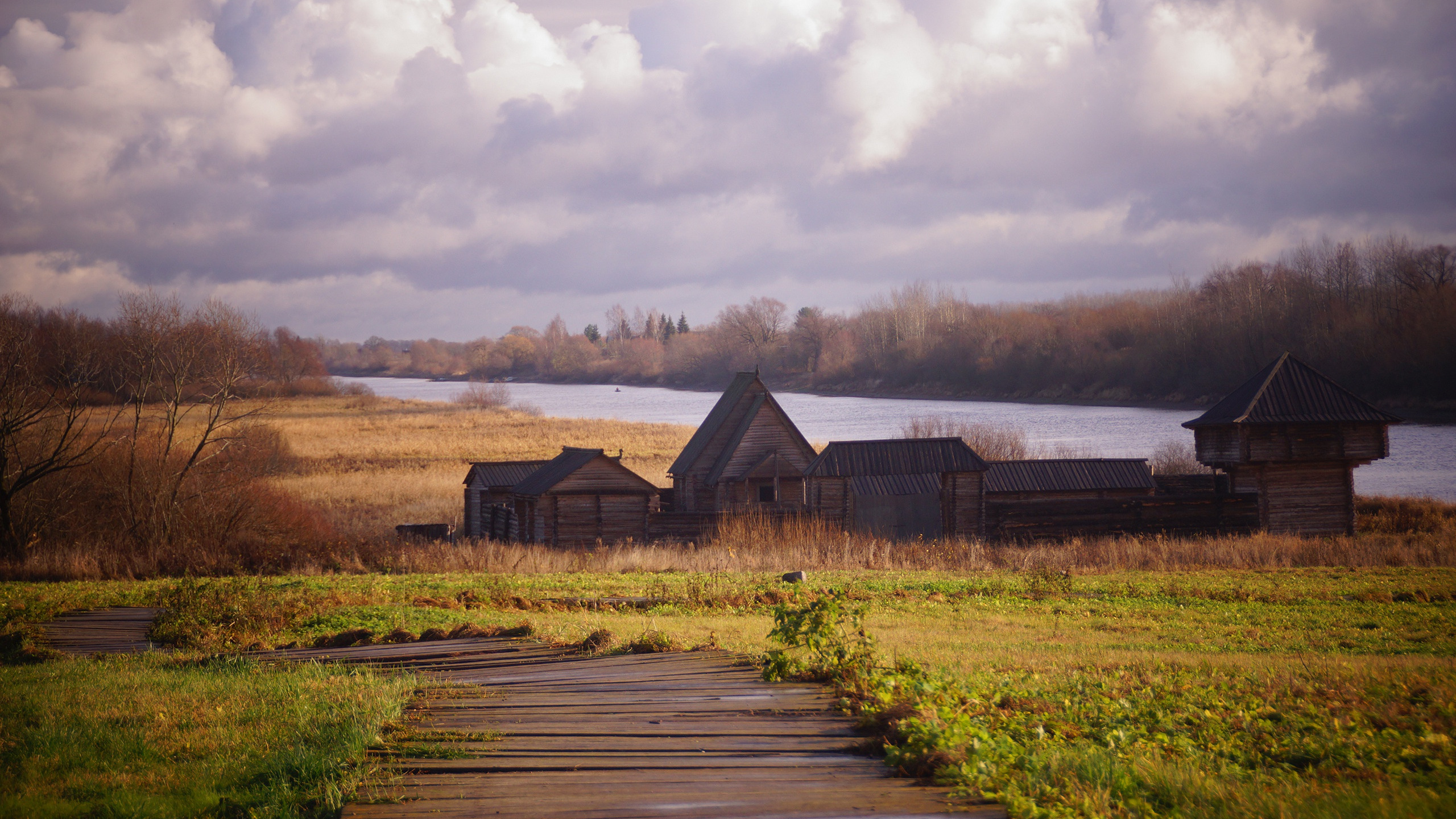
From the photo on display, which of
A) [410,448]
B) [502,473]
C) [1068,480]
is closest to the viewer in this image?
[1068,480]

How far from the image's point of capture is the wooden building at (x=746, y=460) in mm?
35875

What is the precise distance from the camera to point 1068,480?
34.0 meters

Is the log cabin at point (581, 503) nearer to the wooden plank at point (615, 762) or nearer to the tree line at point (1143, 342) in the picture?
the wooden plank at point (615, 762)

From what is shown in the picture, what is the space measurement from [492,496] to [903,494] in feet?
48.7

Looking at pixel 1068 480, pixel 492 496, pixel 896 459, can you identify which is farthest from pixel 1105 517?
pixel 492 496

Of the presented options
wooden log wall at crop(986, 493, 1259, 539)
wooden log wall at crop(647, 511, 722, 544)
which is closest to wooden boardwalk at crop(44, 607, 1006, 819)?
wooden log wall at crop(647, 511, 722, 544)

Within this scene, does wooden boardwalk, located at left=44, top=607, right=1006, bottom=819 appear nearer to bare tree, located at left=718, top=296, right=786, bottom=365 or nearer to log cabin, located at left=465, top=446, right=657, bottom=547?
log cabin, located at left=465, top=446, right=657, bottom=547

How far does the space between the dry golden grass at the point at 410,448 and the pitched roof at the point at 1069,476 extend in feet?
63.8

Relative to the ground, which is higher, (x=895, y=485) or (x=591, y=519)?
(x=895, y=485)

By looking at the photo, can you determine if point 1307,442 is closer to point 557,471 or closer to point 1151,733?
point 557,471

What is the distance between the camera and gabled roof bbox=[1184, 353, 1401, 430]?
1366 inches

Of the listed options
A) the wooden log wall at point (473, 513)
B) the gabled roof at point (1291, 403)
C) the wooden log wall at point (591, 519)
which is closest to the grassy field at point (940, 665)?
the wooden log wall at point (591, 519)

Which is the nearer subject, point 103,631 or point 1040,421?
point 103,631

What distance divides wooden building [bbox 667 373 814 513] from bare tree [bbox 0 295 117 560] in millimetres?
19717
